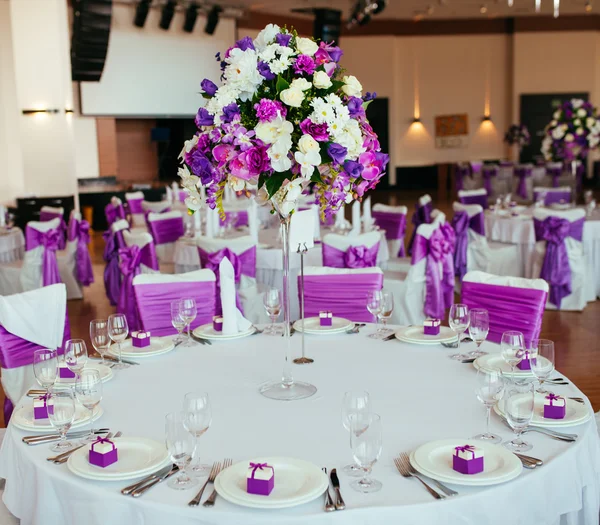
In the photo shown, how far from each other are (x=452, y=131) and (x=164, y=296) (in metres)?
18.2

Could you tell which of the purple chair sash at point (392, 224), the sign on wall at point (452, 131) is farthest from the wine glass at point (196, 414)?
the sign on wall at point (452, 131)

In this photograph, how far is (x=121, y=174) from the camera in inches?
700

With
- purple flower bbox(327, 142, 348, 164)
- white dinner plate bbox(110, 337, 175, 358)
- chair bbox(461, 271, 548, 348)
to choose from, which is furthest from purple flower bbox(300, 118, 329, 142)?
chair bbox(461, 271, 548, 348)

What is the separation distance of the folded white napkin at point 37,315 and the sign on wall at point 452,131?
1842cm

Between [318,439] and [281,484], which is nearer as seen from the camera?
[281,484]

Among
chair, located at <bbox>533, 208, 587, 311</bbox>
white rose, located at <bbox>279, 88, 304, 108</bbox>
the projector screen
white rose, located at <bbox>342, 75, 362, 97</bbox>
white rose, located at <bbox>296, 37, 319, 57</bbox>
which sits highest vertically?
the projector screen

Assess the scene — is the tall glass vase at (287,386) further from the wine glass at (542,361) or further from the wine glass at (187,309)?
the wine glass at (542,361)

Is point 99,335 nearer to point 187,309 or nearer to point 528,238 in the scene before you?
point 187,309

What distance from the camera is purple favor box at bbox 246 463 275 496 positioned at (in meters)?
1.80

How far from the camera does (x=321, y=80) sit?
2.35 meters

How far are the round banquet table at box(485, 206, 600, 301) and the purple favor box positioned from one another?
614 centimetres

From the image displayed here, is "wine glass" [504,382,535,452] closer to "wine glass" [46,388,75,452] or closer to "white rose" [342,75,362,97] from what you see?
"white rose" [342,75,362,97]

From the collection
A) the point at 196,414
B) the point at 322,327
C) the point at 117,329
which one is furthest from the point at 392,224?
the point at 196,414

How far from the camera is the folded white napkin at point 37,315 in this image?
3521 mm
